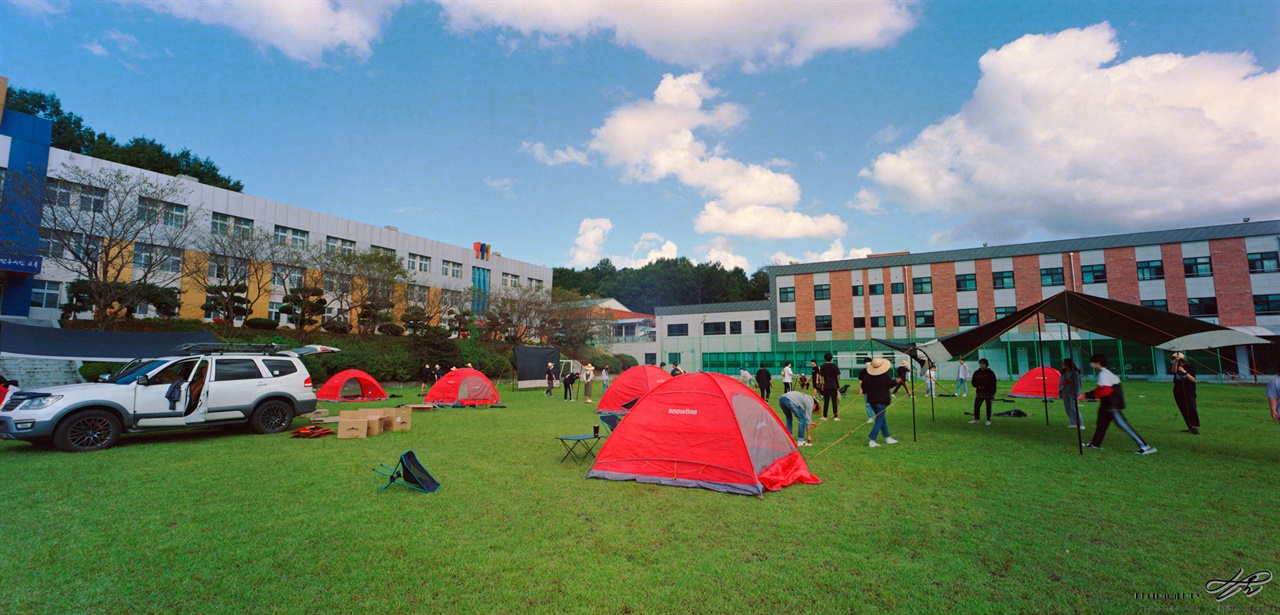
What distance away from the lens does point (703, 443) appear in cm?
744

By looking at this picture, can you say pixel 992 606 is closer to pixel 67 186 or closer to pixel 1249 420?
pixel 1249 420

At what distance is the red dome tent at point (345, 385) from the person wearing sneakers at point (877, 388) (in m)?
18.9

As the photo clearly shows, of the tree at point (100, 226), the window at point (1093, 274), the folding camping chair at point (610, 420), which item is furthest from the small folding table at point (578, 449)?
the window at point (1093, 274)

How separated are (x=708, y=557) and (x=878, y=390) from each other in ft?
21.7

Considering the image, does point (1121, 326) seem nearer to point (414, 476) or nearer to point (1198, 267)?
point (414, 476)

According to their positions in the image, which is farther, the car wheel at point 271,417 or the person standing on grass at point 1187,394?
the car wheel at point 271,417

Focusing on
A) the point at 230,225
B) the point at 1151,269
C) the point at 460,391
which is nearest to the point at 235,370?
the point at 460,391

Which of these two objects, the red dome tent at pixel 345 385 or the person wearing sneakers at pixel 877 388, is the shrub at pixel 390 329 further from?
the person wearing sneakers at pixel 877 388

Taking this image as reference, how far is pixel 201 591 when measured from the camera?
13.4ft

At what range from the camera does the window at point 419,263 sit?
46.8m

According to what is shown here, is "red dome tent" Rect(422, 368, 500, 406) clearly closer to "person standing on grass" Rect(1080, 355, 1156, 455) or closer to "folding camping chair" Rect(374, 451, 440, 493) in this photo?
"folding camping chair" Rect(374, 451, 440, 493)

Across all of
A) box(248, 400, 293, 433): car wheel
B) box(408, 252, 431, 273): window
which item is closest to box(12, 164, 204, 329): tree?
box(408, 252, 431, 273): window

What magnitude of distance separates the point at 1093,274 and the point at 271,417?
47.0 m

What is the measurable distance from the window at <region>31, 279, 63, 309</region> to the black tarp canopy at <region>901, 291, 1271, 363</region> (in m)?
40.9
